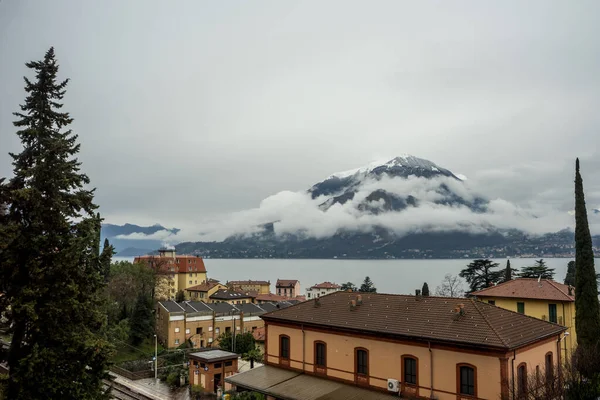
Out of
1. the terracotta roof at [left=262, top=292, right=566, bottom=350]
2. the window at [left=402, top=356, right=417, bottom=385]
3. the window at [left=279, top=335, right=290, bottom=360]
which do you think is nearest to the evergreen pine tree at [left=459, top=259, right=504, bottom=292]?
the terracotta roof at [left=262, top=292, right=566, bottom=350]

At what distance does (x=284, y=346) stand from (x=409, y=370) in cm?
945

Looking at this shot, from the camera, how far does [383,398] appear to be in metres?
23.5

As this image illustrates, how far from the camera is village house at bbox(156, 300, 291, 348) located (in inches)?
2053

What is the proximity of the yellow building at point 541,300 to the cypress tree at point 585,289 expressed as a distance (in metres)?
5.88

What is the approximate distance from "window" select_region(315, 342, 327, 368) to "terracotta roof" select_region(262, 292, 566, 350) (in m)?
1.36

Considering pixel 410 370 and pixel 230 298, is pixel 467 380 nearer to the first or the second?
pixel 410 370

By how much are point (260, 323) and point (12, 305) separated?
4636 centimetres

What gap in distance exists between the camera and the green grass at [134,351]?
155ft

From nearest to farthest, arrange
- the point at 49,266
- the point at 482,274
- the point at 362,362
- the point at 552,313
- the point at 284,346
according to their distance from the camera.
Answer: the point at 49,266 → the point at 362,362 → the point at 284,346 → the point at 552,313 → the point at 482,274

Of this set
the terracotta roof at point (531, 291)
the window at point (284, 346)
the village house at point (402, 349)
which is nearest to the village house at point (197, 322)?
the window at point (284, 346)

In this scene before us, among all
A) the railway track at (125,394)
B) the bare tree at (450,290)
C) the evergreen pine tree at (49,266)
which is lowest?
the bare tree at (450,290)

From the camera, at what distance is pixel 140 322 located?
51719 millimetres

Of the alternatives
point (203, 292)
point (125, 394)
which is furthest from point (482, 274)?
point (125, 394)

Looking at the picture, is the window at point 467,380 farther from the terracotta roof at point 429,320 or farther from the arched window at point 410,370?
the arched window at point 410,370
